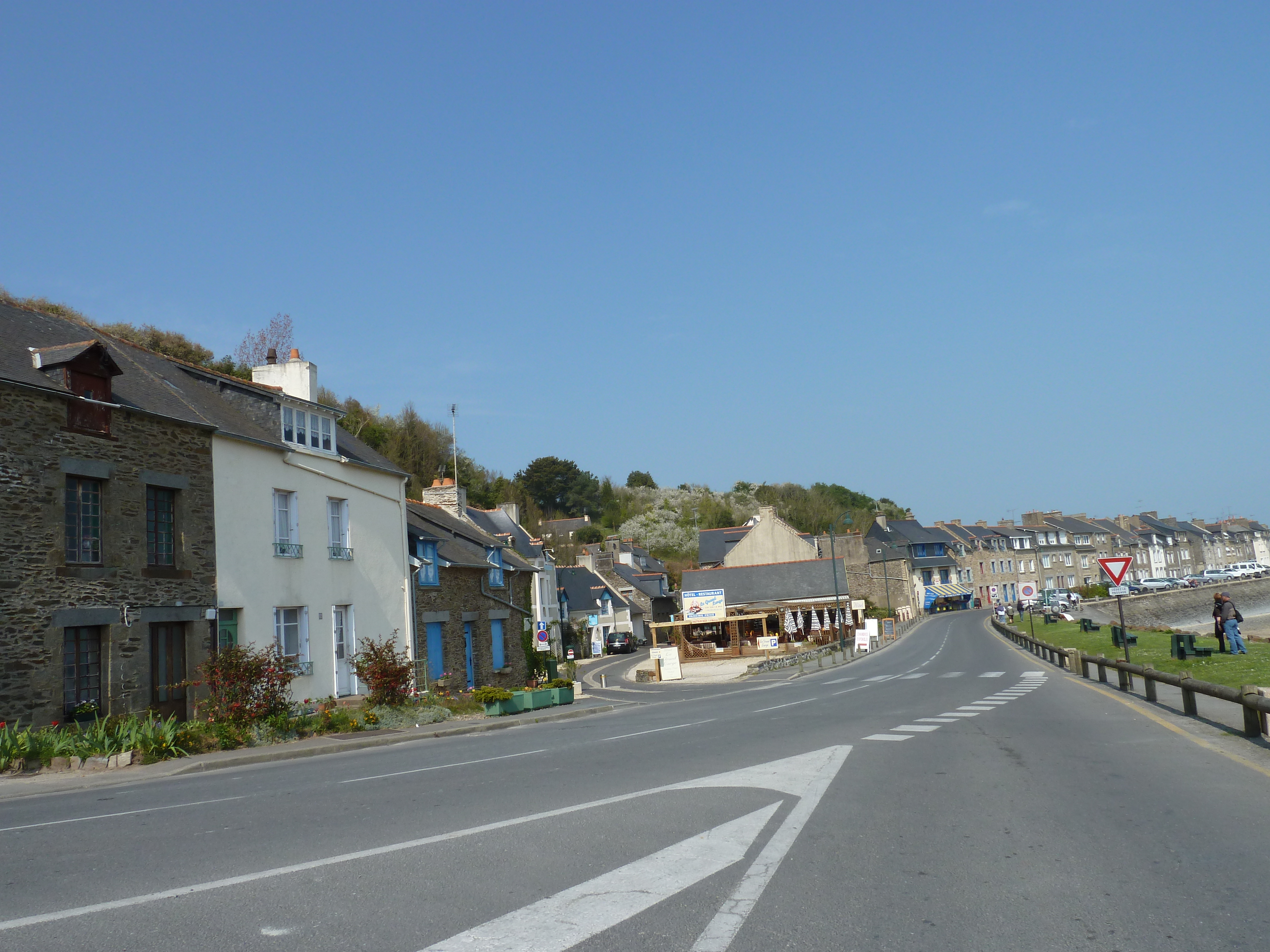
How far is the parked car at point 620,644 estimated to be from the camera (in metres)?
73.6

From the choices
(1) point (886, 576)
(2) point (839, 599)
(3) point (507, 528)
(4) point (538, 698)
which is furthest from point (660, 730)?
(1) point (886, 576)

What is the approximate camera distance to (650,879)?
6.05 metres

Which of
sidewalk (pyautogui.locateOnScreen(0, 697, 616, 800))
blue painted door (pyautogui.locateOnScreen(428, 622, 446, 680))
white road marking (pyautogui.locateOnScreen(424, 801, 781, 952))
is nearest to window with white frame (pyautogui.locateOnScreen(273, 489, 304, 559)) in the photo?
sidewalk (pyautogui.locateOnScreen(0, 697, 616, 800))

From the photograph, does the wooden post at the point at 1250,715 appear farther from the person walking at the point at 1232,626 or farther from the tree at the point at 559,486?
the tree at the point at 559,486

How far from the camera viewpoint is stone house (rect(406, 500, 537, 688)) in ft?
99.7

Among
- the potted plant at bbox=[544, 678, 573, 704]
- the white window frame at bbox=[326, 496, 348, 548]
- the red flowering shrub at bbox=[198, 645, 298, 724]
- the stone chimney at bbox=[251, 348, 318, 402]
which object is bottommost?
the potted plant at bbox=[544, 678, 573, 704]

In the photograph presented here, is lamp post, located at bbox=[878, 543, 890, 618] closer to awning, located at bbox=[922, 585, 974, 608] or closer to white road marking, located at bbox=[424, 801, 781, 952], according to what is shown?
awning, located at bbox=[922, 585, 974, 608]

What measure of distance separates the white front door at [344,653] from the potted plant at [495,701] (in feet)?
10.8

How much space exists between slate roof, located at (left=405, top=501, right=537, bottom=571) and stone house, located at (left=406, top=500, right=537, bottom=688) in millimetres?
45

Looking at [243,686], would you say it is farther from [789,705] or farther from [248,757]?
[789,705]

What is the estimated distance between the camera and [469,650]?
33312 mm

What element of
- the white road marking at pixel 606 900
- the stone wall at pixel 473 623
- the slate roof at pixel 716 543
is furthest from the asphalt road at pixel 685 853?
the slate roof at pixel 716 543

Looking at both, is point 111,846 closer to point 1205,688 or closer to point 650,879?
point 650,879

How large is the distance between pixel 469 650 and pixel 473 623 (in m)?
0.98
